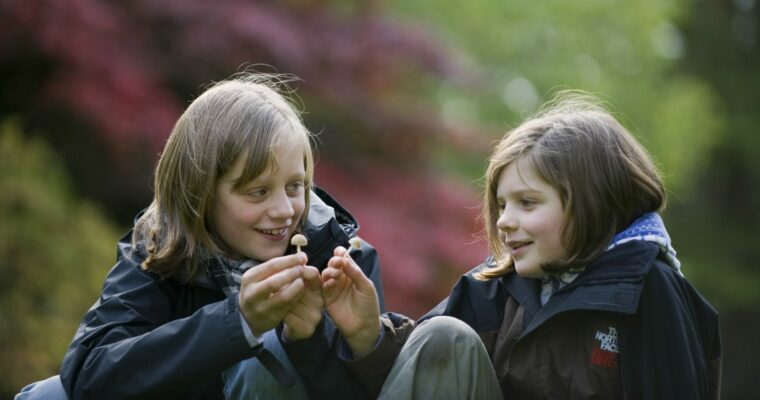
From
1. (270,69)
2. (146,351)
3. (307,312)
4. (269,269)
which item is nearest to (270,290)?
(269,269)

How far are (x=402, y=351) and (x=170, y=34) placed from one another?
494cm

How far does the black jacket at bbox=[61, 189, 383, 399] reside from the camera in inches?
99.5

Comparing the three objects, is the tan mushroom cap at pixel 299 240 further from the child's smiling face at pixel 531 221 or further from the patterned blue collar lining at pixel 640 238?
the patterned blue collar lining at pixel 640 238

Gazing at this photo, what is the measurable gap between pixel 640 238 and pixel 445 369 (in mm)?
623

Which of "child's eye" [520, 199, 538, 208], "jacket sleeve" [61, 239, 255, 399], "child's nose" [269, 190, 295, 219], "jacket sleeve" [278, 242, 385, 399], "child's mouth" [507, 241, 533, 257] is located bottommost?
"jacket sleeve" [278, 242, 385, 399]

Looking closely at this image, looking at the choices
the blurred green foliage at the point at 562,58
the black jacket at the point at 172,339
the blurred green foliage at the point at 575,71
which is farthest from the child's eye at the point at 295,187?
the blurred green foliage at the point at 562,58

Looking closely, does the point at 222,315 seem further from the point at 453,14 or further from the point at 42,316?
the point at 453,14

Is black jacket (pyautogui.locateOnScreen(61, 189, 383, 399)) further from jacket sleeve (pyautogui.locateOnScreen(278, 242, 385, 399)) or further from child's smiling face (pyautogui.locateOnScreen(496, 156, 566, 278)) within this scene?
child's smiling face (pyautogui.locateOnScreen(496, 156, 566, 278))

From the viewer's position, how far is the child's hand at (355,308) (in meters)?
2.64

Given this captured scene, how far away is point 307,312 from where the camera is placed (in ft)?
8.64

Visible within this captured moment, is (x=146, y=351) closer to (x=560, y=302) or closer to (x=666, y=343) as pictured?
(x=560, y=302)

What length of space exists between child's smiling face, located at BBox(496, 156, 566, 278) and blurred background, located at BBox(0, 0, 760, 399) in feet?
5.84

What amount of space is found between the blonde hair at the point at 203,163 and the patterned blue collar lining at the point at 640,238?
2.19 ft

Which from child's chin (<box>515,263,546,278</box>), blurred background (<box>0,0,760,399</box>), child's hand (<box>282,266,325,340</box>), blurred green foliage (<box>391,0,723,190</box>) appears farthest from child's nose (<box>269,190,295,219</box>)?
blurred green foliage (<box>391,0,723,190</box>)
